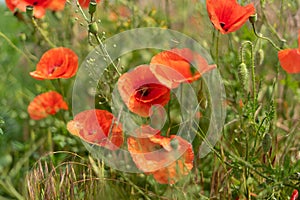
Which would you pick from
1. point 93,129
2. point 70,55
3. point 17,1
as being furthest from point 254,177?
point 17,1

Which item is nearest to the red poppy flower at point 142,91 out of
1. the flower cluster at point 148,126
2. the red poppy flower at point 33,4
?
the flower cluster at point 148,126

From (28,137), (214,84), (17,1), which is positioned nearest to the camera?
(214,84)

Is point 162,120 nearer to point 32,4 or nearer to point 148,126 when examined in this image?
point 148,126

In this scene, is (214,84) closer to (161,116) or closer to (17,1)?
(161,116)

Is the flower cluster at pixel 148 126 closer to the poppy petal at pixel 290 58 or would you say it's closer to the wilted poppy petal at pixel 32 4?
the poppy petal at pixel 290 58

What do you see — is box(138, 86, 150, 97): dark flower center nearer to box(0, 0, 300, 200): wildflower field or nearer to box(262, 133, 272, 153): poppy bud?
box(0, 0, 300, 200): wildflower field

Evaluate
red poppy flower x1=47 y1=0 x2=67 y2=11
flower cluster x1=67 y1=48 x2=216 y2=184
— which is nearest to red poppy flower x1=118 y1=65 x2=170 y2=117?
flower cluster x1=67 y1=48 x2=216 y2=184

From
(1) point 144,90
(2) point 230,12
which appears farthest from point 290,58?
(1) point 144,90

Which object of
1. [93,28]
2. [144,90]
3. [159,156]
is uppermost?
[93,28]
